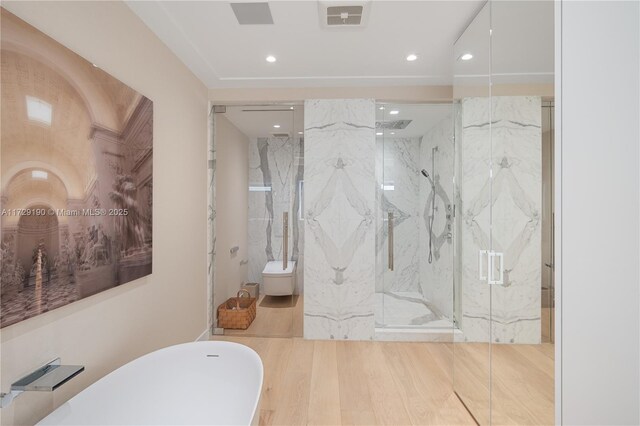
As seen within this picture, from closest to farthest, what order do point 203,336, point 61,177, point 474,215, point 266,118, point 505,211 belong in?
point 61,177 → point 505,211 → point 474,215 → point 203,336 → point 266,118

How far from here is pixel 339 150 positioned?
10.3 feet

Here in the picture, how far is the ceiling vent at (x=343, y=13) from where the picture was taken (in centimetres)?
181

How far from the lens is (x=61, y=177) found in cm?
132

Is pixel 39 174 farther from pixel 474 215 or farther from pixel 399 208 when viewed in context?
pixel 399 208

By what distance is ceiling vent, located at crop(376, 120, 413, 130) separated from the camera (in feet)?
10.6

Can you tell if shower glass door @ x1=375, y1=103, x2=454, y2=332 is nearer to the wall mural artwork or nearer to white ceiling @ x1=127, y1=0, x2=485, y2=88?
white ceiling @ x1=127, y1=0, x2=485, y2=88

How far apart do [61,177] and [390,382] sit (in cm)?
250

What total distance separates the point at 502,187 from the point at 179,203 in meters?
2.35

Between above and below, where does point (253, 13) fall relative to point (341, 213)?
above

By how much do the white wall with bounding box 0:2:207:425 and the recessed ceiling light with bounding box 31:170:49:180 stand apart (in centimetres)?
59

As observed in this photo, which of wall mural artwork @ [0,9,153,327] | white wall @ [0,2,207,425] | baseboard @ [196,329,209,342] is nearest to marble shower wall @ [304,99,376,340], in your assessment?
baseboard @ [196,329,209,342]

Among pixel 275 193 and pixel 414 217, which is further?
pixel 414 217
